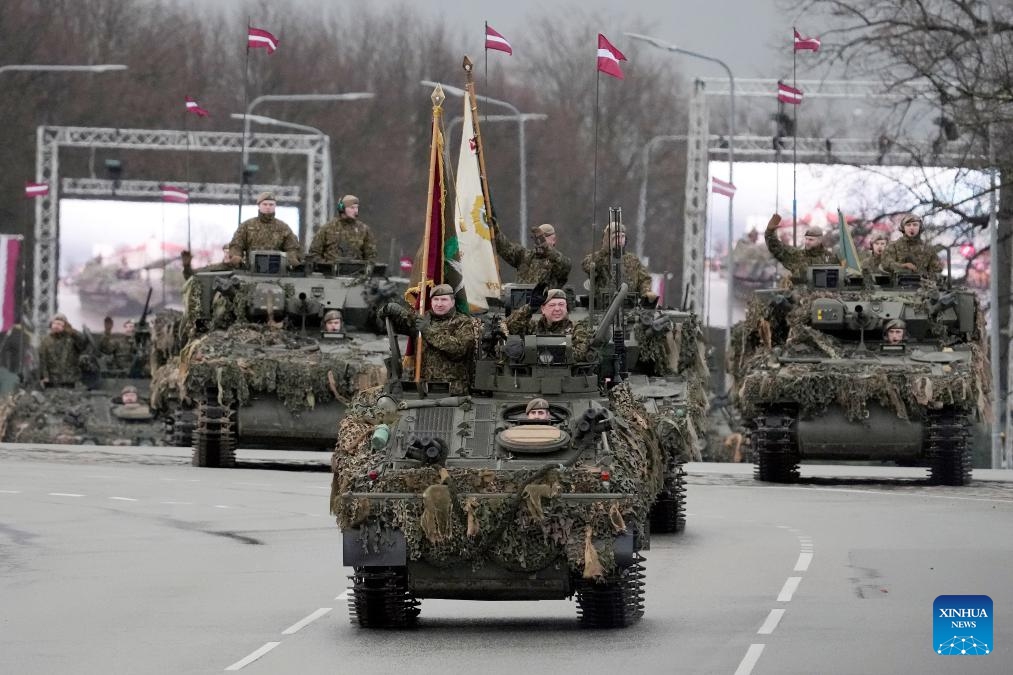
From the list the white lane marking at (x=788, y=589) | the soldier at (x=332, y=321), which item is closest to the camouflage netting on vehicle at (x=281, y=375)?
the soldier at (x=332, y=321)

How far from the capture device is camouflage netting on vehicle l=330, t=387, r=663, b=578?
15.2 meters

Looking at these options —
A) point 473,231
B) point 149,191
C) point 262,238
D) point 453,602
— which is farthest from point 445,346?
point 149,191

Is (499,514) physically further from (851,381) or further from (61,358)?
(61,358)

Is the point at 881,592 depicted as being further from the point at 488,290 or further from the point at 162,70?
the point at 162,70

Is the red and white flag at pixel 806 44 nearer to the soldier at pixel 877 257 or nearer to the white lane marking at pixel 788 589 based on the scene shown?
the soldier at pixel 877 257

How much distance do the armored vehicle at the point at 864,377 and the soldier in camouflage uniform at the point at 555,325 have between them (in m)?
12.0

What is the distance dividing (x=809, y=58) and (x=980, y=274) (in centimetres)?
1694

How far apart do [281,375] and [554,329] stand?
13.9 metres

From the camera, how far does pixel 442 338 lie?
56.2 ft

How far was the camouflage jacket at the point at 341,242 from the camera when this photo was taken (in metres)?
33.9

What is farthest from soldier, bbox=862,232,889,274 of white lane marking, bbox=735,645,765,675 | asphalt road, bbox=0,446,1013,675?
white lane marking, bbox=735,645,765,675

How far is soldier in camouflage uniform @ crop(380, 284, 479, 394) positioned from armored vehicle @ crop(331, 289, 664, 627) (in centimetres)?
72

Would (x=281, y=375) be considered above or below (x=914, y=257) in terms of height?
below

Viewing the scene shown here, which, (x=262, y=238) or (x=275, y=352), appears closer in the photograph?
(x=275, y=352)
